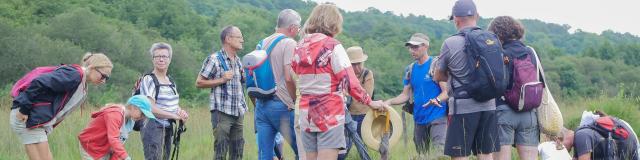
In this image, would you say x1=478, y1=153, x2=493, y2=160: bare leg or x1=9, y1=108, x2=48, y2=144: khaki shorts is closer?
x1=478, y1=153, x2=493, y2=160: bare leg

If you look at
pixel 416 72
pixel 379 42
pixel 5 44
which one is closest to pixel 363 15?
pixel 379 42

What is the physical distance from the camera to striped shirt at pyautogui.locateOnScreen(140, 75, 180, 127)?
322 inches

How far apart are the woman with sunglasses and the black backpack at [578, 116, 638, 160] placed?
14.5 ft

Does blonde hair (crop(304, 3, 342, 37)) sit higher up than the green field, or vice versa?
blonde hair (crop(304, 3, 342, 37))

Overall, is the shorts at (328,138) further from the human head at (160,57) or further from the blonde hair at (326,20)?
the human head at (160,57)

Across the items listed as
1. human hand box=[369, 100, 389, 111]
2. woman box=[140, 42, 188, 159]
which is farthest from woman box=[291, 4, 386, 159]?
woman box=[140, 42, 188, 159]

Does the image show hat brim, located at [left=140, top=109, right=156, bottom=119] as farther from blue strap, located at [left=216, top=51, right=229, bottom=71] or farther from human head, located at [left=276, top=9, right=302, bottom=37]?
human head, located at [left=276, top=9, right=302, bottom=37]

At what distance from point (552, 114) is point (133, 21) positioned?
199 feet

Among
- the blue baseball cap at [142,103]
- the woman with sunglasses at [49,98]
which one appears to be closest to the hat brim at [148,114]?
the blue baseball cap at [142,103]

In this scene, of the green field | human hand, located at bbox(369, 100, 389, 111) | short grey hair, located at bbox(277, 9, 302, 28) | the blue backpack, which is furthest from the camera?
the green field

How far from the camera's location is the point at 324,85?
20.8ft

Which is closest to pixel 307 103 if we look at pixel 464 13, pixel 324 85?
pixel 324 85

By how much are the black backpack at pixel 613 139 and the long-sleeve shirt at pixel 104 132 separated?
4.24 meters

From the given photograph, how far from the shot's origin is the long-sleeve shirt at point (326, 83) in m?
6.31
